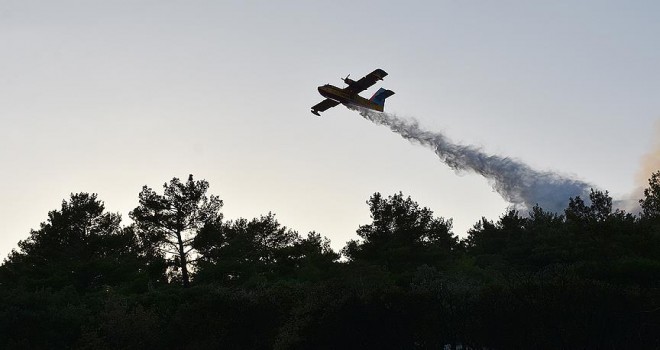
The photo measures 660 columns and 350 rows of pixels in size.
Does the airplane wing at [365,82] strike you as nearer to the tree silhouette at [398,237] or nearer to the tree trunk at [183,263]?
the tree silhouette at [398,237]

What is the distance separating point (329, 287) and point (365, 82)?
83.1 feet

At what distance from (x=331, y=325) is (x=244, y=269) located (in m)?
22.7

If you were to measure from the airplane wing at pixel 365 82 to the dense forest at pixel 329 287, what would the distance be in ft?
43.3

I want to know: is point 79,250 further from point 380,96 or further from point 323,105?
point 380,96

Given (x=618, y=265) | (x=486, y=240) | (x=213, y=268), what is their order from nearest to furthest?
(x=618, y=265) < (x=213, y=268) < (x=486, y=240)

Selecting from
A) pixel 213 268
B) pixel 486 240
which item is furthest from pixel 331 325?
pixel 486 240

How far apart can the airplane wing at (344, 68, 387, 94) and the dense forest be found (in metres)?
13.2

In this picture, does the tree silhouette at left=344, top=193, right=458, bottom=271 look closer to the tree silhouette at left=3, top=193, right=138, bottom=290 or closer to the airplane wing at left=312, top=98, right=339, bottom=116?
the airplane wing at left=312, top=98, right=339, bottom=116

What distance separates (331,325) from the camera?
23734 mm

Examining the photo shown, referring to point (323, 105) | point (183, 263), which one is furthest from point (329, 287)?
point (323, 105)

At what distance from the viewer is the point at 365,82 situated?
4791 cm

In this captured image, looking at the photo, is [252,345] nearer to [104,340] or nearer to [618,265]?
[104,340]

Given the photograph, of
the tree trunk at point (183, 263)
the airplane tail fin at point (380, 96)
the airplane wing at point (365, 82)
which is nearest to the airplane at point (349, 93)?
the airplane wing at point (365, 82)

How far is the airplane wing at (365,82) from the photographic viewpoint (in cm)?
4725
